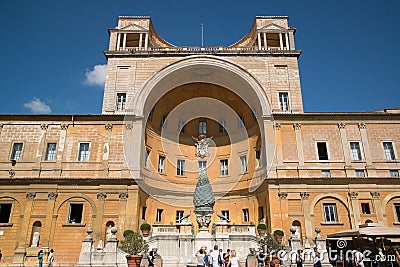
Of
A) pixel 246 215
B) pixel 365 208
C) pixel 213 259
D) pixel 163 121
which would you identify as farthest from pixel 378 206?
pixel 163 121

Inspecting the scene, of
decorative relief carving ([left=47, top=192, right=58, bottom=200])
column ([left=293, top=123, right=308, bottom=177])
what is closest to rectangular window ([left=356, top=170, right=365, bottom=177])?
column ([left=293, top=123, right=308, bottom=177])

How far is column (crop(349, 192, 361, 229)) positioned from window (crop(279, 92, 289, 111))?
324 inches

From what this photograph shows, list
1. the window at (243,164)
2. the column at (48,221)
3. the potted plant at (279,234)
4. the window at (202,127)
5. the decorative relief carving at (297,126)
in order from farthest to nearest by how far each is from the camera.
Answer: the window at (202,127) < the window at (243,164) < the decorative relief carving at (297,126) < the column at (48,221) < the potted plant at (279,234)

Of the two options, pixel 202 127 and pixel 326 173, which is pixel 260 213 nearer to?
pixel 326 173

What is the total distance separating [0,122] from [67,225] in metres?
10.2

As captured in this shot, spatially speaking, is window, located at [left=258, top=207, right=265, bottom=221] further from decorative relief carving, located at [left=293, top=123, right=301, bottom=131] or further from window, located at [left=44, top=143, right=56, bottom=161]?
window, located at [left=44, top=143, right=56, bottom=161]

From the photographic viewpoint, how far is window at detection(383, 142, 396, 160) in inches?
986

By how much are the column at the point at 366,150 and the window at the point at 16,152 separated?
26.5 m

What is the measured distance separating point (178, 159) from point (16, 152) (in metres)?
13.8

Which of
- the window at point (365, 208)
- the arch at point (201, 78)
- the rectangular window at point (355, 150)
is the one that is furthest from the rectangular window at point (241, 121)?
the window at point (365, 208)

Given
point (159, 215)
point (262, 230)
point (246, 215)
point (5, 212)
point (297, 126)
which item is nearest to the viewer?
point (262, 230)

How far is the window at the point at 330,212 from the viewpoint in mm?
23594

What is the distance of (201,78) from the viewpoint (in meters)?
29.8

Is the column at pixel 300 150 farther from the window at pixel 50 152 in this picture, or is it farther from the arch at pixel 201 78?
the window at pixel 50 152
